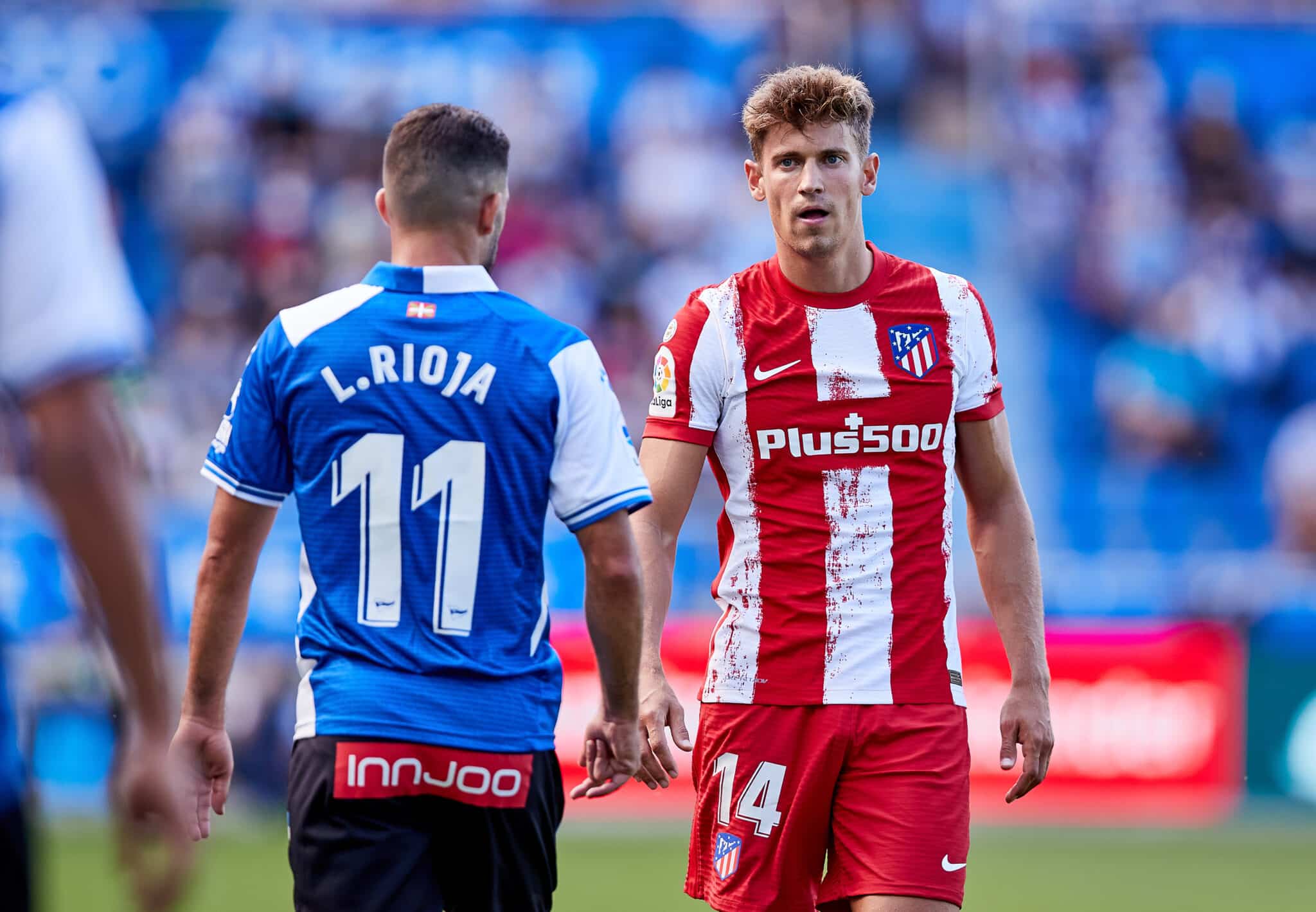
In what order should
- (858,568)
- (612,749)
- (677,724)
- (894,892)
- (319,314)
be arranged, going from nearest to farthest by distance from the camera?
1. (319,314)
2. (612,749)
3. (894,892)
4. (677,724)
5. (858,568)

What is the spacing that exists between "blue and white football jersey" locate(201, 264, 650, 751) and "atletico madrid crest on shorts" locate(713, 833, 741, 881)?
886 mm

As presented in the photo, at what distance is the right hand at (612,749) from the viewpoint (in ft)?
12.8

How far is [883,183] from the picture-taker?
57.7 ft

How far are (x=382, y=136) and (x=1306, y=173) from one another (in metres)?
8.70

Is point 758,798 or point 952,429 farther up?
point 952,429

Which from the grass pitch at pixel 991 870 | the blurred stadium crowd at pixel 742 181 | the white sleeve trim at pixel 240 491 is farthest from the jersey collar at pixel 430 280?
the blurred stadium crowd at pixel 742 181

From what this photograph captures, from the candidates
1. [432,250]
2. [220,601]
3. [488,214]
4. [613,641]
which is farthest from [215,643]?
[488,214]

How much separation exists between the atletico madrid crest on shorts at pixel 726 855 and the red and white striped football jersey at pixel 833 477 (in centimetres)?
35

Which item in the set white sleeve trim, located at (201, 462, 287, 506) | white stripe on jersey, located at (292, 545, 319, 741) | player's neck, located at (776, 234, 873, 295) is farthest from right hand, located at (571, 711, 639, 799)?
player's neck, located at (776, 234, 873, 295)

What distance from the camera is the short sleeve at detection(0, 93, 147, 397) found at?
2.44 meters

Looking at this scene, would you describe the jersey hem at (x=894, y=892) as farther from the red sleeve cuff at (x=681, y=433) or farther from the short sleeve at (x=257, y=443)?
the short sleeve at (x=257, y=443)

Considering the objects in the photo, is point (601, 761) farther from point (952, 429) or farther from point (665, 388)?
point (952, 429)

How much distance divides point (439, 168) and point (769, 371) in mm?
1151

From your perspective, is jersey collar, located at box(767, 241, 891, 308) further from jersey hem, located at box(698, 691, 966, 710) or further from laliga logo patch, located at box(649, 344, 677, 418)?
jersey hem, located at box(698, 691, 966, 710)
